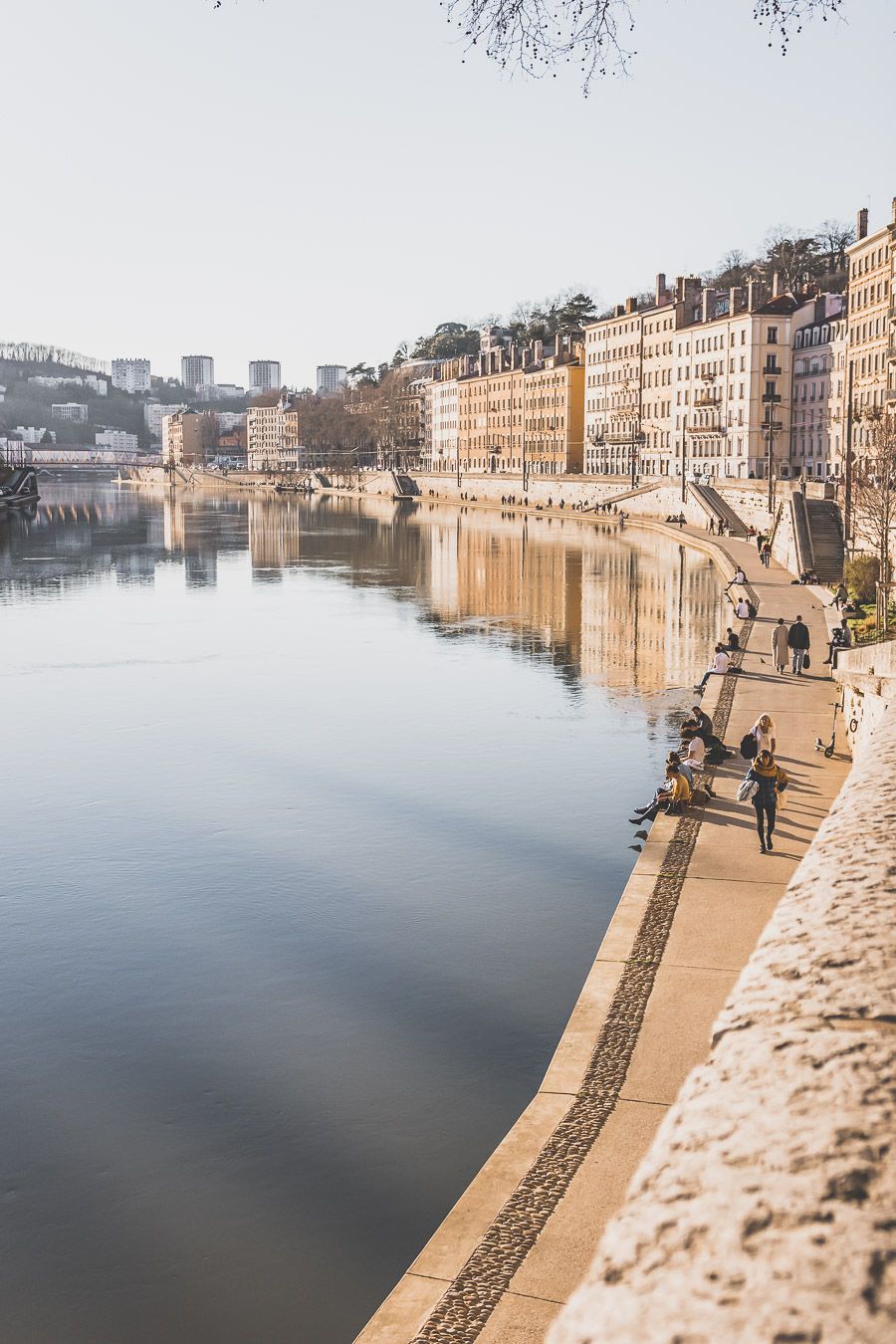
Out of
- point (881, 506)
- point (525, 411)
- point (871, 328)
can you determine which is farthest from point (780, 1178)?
point (525, 411)

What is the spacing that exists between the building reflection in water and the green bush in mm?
4406

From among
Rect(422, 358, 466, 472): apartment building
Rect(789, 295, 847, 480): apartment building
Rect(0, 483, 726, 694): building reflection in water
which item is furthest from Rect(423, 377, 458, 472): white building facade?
Rect(789, 295, 847, 480): apartment building

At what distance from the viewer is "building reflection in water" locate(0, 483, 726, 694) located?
42719 mm

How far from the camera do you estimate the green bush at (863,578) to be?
1655 inches

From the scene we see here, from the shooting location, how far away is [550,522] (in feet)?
348

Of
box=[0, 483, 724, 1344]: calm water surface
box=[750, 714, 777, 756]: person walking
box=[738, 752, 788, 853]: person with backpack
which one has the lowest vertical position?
box=[0, 483, 724, 1344]: calm water surface

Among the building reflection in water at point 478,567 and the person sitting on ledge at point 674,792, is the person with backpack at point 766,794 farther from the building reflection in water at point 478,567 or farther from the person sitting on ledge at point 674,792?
the building reflection in water at point 478,567

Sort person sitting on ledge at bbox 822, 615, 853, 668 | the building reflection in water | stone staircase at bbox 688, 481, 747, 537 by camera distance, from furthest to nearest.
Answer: stone staircase at bbox 688, 481, 747, 537 < the building reflection in water < person sitting on ledge at bbox 822, 615, 853, 668

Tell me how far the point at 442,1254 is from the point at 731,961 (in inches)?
203

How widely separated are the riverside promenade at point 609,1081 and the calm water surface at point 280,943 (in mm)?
1242

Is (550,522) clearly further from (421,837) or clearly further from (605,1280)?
(605,1280)

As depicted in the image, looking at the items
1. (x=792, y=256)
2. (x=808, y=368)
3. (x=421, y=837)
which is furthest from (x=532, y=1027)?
(x=792, y=256)

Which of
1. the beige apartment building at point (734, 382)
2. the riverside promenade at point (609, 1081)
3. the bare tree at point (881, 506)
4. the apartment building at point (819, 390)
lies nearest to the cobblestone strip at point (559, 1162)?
the riverside promenade at point (609, 1081)

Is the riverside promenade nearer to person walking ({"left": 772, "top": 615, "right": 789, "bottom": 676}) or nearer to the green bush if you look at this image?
person walking ({"left": 772, "top": 615, "right": 789, "bottom": 676})
